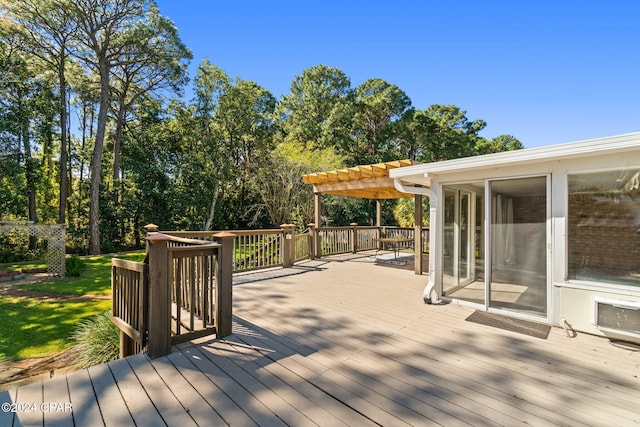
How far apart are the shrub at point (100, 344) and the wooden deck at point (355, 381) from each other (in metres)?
1.32

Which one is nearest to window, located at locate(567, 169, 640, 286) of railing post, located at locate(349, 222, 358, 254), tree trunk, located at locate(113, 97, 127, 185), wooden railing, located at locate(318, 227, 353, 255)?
wooden railing, located at locate(318, 227, 353, 255)

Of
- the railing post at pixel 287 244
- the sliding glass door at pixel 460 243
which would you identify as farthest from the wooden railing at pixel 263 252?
the sliding glass door at pixel 460 243

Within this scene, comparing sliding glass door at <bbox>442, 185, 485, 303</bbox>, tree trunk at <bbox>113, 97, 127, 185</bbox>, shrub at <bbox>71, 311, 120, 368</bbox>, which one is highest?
tree trunk at <bbox>113, 97, 127, 185</bbox>

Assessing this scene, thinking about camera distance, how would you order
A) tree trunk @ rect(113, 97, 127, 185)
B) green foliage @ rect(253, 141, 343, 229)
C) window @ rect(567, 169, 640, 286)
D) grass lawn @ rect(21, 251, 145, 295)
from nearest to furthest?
window @ rect(567, 169, 640, 286) → grass lawn @ rect(21, 251, 145, 295) → tree trunk @ rect(113, 97, 127, 185) → green foliage @ rect(253, 141, 343, 229)

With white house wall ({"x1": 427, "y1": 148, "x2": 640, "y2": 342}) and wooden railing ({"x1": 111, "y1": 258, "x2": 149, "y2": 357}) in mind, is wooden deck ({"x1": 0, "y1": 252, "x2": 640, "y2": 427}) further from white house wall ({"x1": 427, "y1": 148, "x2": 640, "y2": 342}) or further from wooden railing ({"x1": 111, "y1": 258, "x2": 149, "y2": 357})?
wooden railing ({"x1": 111, "y1": 258, "x2": 149, "y2": 357})

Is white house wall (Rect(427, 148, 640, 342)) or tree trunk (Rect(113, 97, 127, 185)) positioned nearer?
white house wall (Rect(427, 148, 640, 342))

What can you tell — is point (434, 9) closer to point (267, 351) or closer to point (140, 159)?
point (267, 351)

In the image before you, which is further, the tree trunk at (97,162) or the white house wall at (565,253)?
the tree trunk at (97,162)

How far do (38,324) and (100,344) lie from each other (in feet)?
8.83

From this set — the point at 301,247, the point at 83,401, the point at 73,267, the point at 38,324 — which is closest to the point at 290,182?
the point at 301,247

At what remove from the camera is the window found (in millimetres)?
3096

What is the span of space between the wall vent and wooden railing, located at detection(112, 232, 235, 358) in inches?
155

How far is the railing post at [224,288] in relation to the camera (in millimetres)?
3111

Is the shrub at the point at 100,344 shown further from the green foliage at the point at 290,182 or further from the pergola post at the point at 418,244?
the green foliage at the point at 290,182
